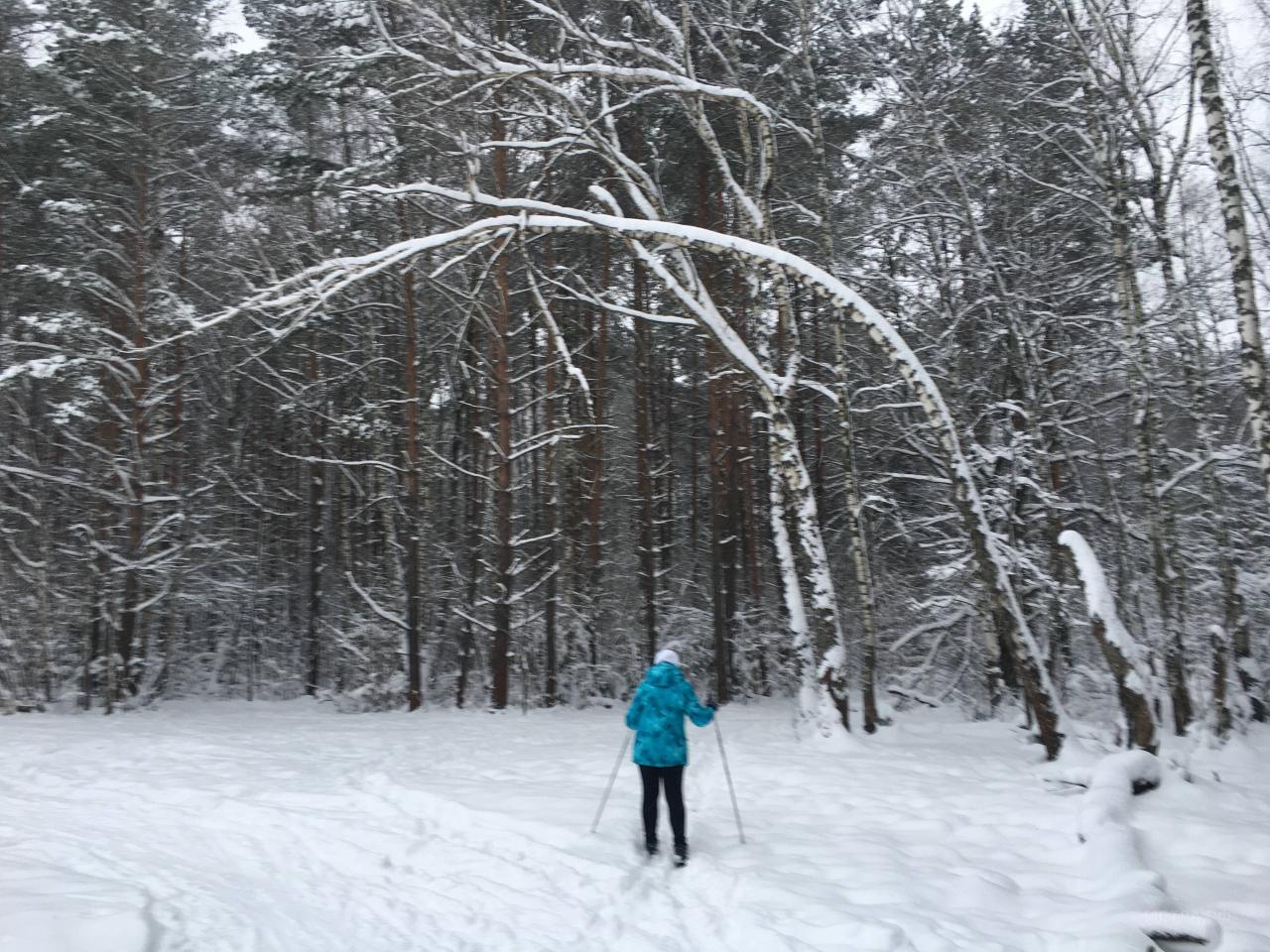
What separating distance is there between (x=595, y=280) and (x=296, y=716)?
10349 mm

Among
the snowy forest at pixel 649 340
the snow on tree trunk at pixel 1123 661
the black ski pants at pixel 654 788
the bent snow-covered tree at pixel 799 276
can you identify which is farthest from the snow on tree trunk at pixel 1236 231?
the black ski pants at pixel 654 788

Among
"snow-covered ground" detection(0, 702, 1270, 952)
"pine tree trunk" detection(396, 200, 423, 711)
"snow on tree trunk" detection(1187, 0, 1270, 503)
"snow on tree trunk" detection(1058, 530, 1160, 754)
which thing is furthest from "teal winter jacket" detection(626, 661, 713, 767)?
"pine tree trunk" detection(396, 200, 423, 711)

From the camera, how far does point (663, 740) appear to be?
5.97m

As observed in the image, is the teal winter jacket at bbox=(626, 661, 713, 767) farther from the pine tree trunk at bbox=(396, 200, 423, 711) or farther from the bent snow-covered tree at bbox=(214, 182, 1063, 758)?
the pine tree trunk at bbox=(396, 200, 423, 711)

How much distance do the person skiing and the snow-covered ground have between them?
0.31m

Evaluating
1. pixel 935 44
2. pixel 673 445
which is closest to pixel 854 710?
pixel 935 44

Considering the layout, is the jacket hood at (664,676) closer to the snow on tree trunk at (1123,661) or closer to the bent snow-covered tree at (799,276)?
the bent snow-covered tree at (799,276)

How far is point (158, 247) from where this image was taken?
1630 centimetres

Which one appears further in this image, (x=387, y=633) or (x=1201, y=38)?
(x=387, y=633)

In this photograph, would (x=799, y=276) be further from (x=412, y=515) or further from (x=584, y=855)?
(x=412, y=515)

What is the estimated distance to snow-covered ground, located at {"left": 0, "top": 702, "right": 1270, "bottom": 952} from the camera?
4613 mm

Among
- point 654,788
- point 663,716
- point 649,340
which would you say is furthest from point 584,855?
point 649,340

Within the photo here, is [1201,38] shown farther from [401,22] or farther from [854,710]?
[401,22]

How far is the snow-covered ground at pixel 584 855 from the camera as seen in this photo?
4613mm
